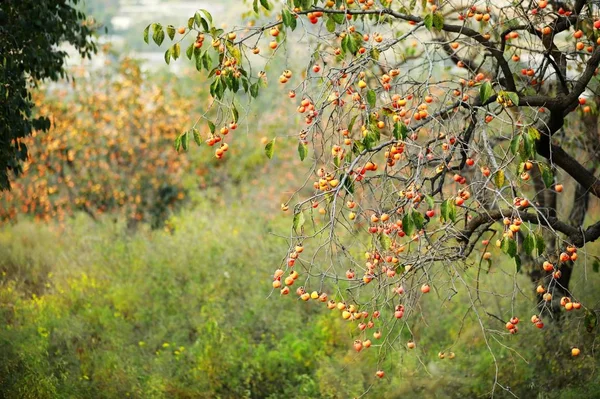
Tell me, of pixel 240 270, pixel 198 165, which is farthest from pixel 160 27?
pixel 198 165

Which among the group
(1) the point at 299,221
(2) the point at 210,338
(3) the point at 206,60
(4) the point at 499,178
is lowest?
(2) the point at 210,338

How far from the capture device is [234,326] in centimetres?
677

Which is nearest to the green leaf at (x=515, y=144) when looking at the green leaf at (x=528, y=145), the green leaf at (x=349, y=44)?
the green leaf at (x=528, y=145)

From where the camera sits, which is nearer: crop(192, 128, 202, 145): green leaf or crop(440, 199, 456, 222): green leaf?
crop(440, 199, 456, 222): green leaf

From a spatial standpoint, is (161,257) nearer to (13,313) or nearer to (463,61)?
(13,313)

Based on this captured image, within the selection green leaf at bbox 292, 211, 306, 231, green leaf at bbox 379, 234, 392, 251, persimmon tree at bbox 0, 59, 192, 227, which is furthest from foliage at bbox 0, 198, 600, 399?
persimmon tree at bbox 0, 59, 192, 227

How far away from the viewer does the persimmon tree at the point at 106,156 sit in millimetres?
10969

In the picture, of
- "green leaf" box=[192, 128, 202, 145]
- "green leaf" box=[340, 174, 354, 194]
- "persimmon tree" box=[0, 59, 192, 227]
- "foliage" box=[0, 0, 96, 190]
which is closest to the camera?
"green leaf" box=[340, 174, 354, 194]

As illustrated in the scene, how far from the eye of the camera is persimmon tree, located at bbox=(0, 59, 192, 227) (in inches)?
432

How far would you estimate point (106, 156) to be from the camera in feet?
36.6

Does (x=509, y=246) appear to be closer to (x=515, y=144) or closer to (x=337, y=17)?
(x=515, y=144)

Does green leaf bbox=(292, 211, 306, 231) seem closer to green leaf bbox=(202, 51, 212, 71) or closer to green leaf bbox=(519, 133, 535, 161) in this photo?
green leaf bbox=(202, 51, 212, 71)

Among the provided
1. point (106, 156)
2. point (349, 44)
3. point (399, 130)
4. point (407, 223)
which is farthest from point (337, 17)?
point (106, 156)

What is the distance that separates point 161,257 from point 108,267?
1.95 ft
